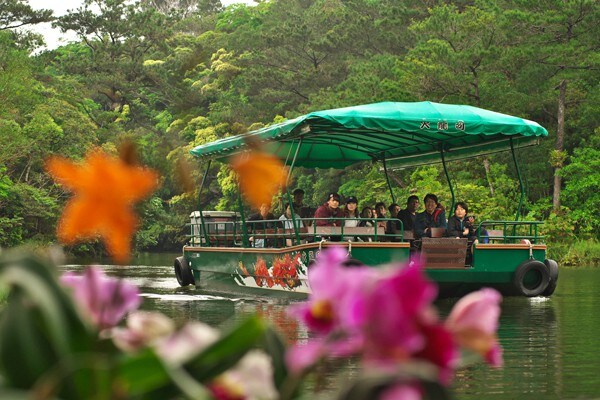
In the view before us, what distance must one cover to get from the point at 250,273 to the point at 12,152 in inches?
804

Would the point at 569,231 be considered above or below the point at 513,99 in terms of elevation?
below

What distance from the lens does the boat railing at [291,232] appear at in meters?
12.7

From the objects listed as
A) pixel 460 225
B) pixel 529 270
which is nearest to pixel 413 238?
pixel 460 225

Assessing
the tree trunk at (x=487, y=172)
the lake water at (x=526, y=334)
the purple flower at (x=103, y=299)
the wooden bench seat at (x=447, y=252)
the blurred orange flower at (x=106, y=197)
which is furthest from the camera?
the tree trunk at (x=487, y=172)

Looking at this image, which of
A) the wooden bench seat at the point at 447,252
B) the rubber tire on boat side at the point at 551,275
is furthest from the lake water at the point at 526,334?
the wooden bench seat at the point at 447,252

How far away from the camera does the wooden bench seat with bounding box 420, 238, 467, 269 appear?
1292 cm

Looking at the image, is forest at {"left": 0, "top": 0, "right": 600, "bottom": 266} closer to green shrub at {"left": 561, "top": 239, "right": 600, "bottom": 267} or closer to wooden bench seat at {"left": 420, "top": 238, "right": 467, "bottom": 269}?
green shrub at {"left": 561, "top": 239, "right": 600, "bottom": 267}

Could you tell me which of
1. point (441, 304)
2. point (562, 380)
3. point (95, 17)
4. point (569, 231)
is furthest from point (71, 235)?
point (95, 17)

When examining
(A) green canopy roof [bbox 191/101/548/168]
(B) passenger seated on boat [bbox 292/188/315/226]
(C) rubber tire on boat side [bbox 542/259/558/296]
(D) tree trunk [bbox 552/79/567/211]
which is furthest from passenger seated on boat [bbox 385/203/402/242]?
(D) tree trunk [bbox 552/79/567/211]

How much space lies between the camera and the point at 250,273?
1485cm

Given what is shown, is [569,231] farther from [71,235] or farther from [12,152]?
[71,235]

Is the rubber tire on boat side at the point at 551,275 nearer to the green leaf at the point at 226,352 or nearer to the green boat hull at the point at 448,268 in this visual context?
the green boat hull at the point at 448,268

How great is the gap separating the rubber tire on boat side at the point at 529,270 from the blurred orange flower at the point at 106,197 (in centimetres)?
1261

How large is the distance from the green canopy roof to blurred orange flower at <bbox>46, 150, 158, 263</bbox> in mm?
9808
